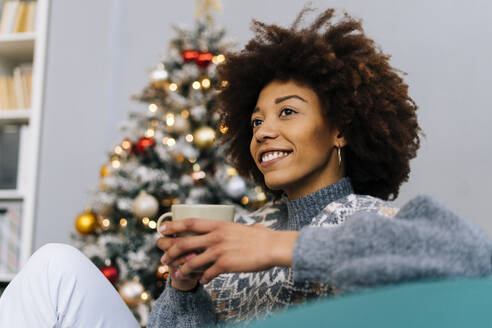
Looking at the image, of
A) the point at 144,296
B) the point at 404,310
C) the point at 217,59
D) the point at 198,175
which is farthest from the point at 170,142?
the point at 404,310

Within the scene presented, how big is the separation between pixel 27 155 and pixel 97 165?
1.20 ft

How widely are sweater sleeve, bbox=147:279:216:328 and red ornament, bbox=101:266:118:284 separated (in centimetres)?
93

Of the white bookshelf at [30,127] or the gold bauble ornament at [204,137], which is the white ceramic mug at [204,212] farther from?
the white bookshelf at [30,127]

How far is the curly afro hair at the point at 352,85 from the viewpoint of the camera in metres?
1.06

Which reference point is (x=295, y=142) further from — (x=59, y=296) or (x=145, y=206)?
(x=145, y=206)

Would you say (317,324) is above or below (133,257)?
above

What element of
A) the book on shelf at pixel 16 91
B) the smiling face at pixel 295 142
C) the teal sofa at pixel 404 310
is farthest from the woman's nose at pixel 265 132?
the book on shelf at pixel 16 91

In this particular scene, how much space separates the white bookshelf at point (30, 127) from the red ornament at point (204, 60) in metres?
1.06

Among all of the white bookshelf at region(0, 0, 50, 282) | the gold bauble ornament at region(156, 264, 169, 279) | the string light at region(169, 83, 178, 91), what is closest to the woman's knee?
the gold bauble ornament at region(156, 264, 169, 279)

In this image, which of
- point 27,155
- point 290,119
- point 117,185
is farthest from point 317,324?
point 27,155

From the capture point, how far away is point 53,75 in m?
2.62

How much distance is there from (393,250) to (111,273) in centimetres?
153

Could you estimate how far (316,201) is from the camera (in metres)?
1.07

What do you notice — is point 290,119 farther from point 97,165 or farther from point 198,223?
point 97,165
